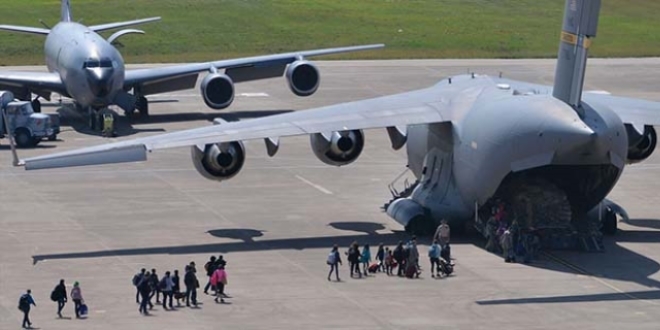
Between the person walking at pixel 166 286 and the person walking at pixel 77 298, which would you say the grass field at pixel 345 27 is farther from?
the person walking at pixel 77 298

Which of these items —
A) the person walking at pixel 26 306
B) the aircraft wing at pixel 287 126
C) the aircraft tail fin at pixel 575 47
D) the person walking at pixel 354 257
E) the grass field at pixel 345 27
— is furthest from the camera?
the grass field at pixel 345 27

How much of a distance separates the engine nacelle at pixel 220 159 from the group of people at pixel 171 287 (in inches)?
249

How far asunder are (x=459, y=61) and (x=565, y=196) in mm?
53770

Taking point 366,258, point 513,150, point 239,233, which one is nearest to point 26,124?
point 239,233

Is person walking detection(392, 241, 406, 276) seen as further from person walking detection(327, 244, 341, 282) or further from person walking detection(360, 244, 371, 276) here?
person walking detection(327, 244, 341, 282)

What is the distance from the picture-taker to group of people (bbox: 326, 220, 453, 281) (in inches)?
1756

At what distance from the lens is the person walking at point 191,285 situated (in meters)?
41.3

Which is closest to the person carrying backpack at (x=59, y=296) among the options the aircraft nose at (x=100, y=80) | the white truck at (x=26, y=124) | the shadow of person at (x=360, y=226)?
the shadow of person at (x=360, y=226)

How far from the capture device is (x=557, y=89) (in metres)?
46.8

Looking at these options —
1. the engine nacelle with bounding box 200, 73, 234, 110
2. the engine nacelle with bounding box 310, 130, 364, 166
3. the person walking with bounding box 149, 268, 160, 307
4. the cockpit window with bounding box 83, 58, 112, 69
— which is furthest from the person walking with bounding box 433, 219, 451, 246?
the engine nacelle with bounding box 200, 73, 234, 110

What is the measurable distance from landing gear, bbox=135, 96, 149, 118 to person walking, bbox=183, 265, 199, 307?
117 feet

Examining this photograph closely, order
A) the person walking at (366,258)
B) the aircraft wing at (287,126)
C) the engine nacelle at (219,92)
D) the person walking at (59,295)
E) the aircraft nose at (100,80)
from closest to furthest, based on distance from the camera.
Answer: the person walking at (59,295), the person walking at (366,258), the aircraft wing at (287,126), the aircraft nose at (100,80), the engine nacelle at (219,92)

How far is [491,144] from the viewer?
4700 cm

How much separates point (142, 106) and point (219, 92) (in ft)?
12.2
